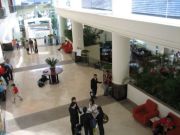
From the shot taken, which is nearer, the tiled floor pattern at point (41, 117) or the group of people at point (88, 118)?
the group of people at point (88, 118)

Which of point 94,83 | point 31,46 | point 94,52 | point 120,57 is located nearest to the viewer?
point 120,57

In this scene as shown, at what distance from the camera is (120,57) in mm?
10523

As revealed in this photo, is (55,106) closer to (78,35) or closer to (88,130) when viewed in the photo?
(88,130)

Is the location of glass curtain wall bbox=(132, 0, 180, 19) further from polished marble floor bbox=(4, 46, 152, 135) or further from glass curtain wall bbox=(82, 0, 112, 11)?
polished marble floor bbox=(4, 46, 152, 135)

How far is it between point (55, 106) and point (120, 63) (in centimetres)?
382

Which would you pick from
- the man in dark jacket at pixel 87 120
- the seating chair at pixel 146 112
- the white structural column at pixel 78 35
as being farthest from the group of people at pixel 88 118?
the white structural column at pixel 78 35

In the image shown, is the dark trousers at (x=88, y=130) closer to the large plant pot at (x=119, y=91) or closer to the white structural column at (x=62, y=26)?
the large plant pot at (x=119, y=91)

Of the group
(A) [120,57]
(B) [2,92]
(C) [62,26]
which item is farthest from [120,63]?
(C) [62,26]

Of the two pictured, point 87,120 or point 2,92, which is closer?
point 87,120

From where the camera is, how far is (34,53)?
21156mm

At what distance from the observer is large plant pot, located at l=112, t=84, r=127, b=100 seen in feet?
36.0

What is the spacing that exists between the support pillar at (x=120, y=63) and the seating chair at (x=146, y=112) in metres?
1.71

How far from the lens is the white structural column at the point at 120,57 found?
10.3 metres

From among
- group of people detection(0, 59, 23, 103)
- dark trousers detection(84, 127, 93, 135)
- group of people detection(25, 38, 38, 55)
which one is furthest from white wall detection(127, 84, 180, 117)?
group of people detection(25, 38, 38, 55)
